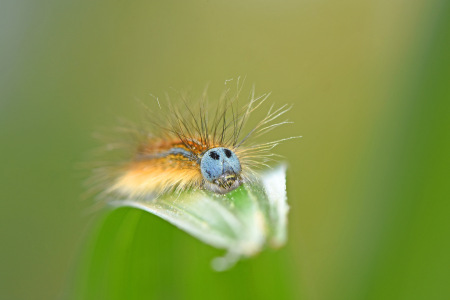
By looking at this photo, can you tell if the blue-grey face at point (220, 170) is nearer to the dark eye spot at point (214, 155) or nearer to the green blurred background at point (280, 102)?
the dark eye spot at point (214, 155)

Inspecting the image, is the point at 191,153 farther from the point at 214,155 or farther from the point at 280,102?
the point at 280,102

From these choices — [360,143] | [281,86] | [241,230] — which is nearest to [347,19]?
[281,86]

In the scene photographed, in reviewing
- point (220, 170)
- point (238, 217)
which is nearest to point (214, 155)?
point (220, 170)

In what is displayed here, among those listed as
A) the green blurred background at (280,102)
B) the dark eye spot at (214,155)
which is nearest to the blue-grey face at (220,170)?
the dark eye spot at (214,155)

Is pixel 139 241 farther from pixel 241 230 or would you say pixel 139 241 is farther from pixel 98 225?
pixel 241 230

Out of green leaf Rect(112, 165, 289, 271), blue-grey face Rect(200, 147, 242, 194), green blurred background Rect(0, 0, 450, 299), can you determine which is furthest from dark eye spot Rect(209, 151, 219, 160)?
green leaf Rect(112, 165, 289, 271)

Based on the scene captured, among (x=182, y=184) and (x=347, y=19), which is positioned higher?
(x=347, y=19)
